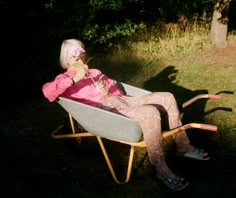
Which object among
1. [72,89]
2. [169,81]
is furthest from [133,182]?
[169,81]

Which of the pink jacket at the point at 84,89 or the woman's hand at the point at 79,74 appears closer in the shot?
the woman's hand at the point at 79,74

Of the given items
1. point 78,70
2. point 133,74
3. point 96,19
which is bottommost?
point 133,74

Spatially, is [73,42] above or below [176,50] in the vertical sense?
above

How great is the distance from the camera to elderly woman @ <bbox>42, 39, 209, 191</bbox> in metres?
3.14

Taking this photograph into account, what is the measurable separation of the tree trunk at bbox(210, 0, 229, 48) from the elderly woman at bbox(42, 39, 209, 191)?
12.1ft

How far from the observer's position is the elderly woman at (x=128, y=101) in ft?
10.3

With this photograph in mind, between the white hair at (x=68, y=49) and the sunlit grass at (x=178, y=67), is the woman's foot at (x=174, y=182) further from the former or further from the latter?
the white hair at (x=68, y=49)

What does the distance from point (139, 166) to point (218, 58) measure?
3.47 meters

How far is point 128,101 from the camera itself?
12.0ft

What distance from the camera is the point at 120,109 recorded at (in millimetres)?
3457

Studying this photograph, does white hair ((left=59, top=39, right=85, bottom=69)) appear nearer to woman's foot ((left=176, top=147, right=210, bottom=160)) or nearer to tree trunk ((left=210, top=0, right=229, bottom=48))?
woman's foot ((left=176, top=147, right=210, bottom=160))

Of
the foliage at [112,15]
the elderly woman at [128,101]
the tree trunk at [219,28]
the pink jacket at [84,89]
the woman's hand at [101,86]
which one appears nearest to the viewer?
the elderly woman at [128,101]

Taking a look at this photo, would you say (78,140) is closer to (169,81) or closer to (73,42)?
(73,42)

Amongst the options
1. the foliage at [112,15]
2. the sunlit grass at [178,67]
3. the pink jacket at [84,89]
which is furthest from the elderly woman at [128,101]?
the foliage at [112,15]
